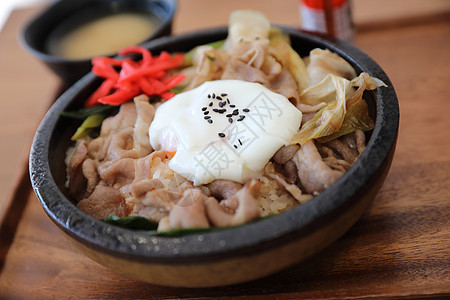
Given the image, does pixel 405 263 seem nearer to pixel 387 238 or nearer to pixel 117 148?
A: pixel 387 238

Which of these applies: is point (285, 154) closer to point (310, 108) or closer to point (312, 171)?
point (312, 171)

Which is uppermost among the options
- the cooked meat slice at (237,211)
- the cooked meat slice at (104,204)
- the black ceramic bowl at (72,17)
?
the black ceramic bowl at (72,17)

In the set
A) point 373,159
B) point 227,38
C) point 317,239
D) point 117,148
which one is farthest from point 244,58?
point 317,239

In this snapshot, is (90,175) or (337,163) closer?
(337,163)

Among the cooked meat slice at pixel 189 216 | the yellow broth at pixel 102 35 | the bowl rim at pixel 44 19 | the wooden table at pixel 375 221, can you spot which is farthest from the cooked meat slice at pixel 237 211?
the yellow broth at pixel 102 35

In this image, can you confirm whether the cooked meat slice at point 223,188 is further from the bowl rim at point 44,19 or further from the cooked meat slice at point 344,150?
the bowl rim at point 44,19

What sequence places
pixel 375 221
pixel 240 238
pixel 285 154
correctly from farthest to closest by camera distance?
1. pixel 375 221
2. pixel 285 154
3. pixel 240 238

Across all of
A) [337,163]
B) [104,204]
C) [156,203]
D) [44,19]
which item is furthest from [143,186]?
[44,19]
